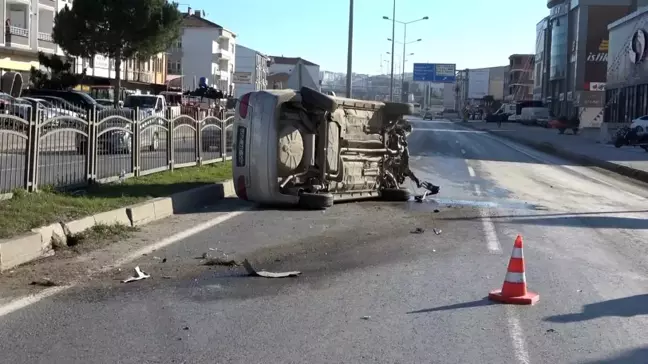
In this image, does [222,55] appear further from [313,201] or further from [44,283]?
[44,283]

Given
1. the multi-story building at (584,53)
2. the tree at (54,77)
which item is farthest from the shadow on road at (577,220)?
the multi-story building at (584,53)

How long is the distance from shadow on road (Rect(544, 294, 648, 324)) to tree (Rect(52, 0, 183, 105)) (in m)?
35.5

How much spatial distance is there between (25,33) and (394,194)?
3692 cm

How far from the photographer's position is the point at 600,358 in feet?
19.3

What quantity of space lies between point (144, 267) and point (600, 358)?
4768mm

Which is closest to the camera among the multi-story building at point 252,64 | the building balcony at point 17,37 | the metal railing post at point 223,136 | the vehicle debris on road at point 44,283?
the vehicle debris on road at point 44,283

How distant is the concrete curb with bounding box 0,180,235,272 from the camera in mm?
8500

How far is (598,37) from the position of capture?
9125 cm

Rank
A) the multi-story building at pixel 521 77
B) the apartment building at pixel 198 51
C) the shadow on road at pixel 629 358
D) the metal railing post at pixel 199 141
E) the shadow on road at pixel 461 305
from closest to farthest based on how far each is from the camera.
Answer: the shadow on road at pixel 629 358
the shadow on road at pixel 461 305
the metal railing post at pixel 199 141
the apartment building at pixel 198 51
the multi-story building at pixel 521 77

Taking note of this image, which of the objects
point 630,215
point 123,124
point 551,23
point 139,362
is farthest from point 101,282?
point 551,23

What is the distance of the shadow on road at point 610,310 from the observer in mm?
7020

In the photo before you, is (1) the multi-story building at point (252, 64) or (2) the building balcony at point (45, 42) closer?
(2) the building balcony at point (45, 42)

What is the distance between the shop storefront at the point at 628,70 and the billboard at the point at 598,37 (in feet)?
79.5

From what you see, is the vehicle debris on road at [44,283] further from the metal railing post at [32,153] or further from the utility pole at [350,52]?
the utility pole at [350,52]
